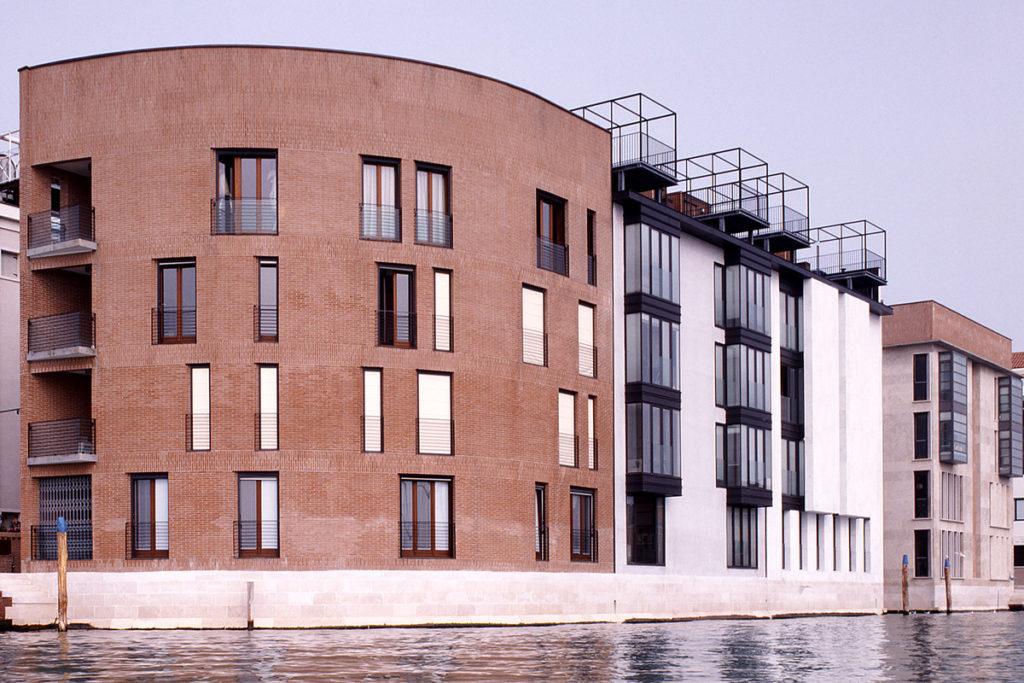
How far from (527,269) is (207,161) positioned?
11117 mm

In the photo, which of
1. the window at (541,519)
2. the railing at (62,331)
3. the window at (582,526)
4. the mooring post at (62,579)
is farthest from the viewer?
the window at (582,526)

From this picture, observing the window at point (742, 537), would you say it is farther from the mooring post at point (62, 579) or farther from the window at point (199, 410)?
the mooring post at point (62, 579)

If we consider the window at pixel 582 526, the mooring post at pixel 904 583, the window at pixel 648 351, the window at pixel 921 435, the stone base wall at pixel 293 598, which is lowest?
the mooring post at pixel 904 583

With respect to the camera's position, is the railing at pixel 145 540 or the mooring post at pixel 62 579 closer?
the mooring post at pixel 62 579

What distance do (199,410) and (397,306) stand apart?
267 inches

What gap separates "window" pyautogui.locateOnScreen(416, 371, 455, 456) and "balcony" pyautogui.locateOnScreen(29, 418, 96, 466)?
9.63 metres

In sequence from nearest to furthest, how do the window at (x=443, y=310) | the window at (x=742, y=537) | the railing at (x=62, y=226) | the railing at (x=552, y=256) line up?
1. the railing at (x=62, y=226)
2. the window at (x=443, y=310)
3. the railing at (x=552, y=256)
4. the window at (x=742, y=537)

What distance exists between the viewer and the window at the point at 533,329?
162 feet

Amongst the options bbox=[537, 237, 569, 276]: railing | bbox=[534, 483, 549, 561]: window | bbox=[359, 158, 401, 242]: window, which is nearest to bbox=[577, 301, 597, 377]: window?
bbox=[537, 237, 569, 276]: railing

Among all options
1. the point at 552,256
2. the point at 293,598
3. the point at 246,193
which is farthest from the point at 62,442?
the point at 552,256

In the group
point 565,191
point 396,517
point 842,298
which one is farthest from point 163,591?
point 842,298

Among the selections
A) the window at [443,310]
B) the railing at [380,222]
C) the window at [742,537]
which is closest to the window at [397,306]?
the window at [443,310]

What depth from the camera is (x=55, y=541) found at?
146ft

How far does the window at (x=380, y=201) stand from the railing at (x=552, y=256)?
6282 millimetres
